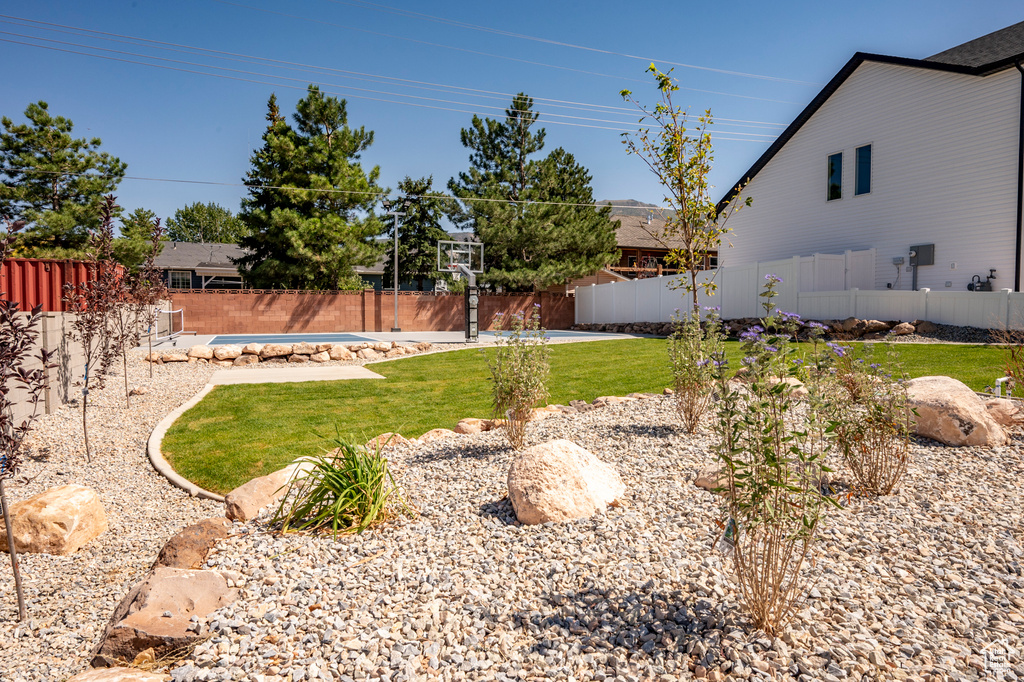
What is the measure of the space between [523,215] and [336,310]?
9046 mm

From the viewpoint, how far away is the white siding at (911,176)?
12266 mm

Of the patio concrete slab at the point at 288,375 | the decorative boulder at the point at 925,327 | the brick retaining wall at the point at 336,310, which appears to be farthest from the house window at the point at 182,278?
the decorative boulder at the point at 925,327

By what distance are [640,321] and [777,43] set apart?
37.5ft

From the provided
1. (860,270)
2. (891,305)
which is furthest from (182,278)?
(891,305)

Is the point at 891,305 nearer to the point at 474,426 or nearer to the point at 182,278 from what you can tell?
the point at 474,426

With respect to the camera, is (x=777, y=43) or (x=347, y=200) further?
(x=347, y=200)

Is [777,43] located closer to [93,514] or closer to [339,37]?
[93,514]

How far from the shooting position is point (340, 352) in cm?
1337

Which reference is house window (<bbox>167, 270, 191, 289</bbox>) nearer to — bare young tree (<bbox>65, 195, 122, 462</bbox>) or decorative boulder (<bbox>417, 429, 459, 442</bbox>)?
bare young tree (<bbox>65, 195, 122, 462</bbox>)

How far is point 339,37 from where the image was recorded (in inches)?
725

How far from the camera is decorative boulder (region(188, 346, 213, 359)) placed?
1217 cm

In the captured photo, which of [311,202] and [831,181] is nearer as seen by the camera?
[831,181]

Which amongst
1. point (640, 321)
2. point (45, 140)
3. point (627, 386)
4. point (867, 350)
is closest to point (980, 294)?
point (627, 386)

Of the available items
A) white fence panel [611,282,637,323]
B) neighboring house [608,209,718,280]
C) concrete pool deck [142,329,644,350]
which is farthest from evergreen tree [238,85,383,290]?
neighboring house [608,209,718,280]
